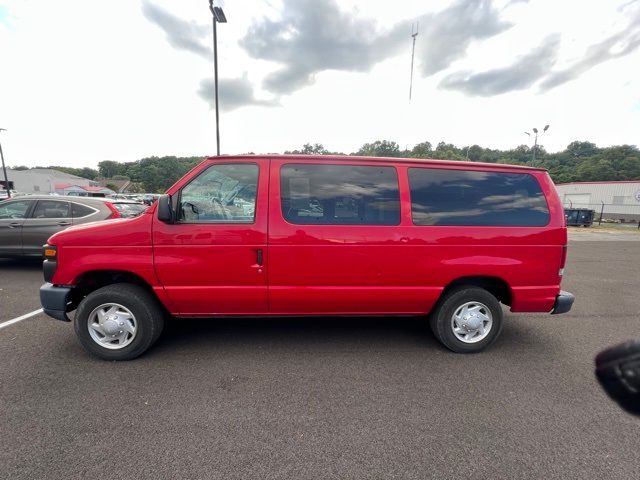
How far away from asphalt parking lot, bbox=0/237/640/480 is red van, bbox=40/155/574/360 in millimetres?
447

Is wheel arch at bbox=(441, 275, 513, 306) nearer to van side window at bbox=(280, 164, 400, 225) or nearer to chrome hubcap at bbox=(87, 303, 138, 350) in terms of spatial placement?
van side window at bbox=(280, 164, 400, 225)

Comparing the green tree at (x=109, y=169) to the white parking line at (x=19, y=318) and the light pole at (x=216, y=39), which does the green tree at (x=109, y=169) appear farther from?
the white parking line at (x=19, y=318)

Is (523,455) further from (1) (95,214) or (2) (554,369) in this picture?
(1) (95,214)

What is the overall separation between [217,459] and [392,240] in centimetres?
226

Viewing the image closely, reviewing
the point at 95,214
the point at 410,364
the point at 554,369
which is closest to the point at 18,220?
the point at 95,214

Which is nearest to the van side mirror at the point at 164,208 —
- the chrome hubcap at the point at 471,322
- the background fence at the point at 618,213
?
the chrome hubcap at the point at 471,322

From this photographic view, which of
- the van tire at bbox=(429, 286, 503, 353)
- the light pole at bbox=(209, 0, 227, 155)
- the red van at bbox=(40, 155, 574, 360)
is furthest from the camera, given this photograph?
the light pole at bbox=(209, 0, 227, 155)

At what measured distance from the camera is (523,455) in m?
2.04

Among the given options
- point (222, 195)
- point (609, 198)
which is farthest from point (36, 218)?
point (609, 198)

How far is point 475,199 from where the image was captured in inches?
129

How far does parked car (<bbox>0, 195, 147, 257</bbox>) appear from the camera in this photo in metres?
6.51

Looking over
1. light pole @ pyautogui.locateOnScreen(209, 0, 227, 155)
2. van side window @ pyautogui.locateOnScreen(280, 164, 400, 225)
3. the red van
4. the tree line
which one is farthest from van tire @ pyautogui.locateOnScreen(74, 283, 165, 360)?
the tree line

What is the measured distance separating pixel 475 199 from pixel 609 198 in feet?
125

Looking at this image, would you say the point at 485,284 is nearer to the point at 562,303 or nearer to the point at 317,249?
the point at 562,303
